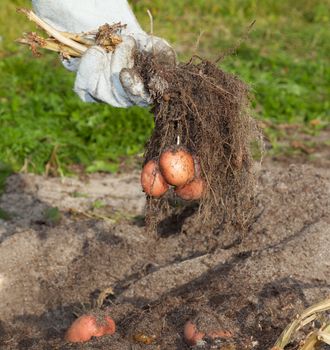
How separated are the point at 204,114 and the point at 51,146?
2.78 meters

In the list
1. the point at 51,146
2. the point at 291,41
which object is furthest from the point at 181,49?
the point at 51,146

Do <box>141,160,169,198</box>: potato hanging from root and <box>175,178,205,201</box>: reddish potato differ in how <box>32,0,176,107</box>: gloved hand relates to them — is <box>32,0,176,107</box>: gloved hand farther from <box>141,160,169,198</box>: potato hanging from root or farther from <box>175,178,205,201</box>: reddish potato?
<box>175,178,205,201</box>: reddish potato

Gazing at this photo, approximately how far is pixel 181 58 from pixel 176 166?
4700 mm

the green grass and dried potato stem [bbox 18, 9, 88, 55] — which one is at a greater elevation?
dried potato stem [bbox 18, 9, 88, 55]

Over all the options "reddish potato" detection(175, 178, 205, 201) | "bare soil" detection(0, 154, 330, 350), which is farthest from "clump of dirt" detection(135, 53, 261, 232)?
"bare soil" detection(0, 154, 330, 350)

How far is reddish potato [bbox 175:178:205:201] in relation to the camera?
374cm

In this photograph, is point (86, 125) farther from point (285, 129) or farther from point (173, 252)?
point (173, 252)

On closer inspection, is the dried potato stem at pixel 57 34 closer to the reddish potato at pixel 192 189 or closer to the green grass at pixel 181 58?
the reddish potato at pixel 192 189

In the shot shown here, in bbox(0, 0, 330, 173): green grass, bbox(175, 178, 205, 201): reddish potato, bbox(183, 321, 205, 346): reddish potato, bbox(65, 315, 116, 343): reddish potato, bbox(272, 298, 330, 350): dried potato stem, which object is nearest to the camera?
bbox(272, 298, 330, 350): dried potato stem

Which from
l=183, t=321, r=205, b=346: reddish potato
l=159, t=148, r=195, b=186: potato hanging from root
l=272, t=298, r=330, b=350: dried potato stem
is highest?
l=159, t=148, r=195, b=186: potato hanging from root

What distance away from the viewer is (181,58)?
816cm

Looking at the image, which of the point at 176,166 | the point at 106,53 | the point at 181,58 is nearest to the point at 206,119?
the point at 176,166

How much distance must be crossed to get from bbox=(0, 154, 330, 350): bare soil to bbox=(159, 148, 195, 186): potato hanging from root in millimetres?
586

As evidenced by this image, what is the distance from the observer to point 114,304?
3.94 meters
